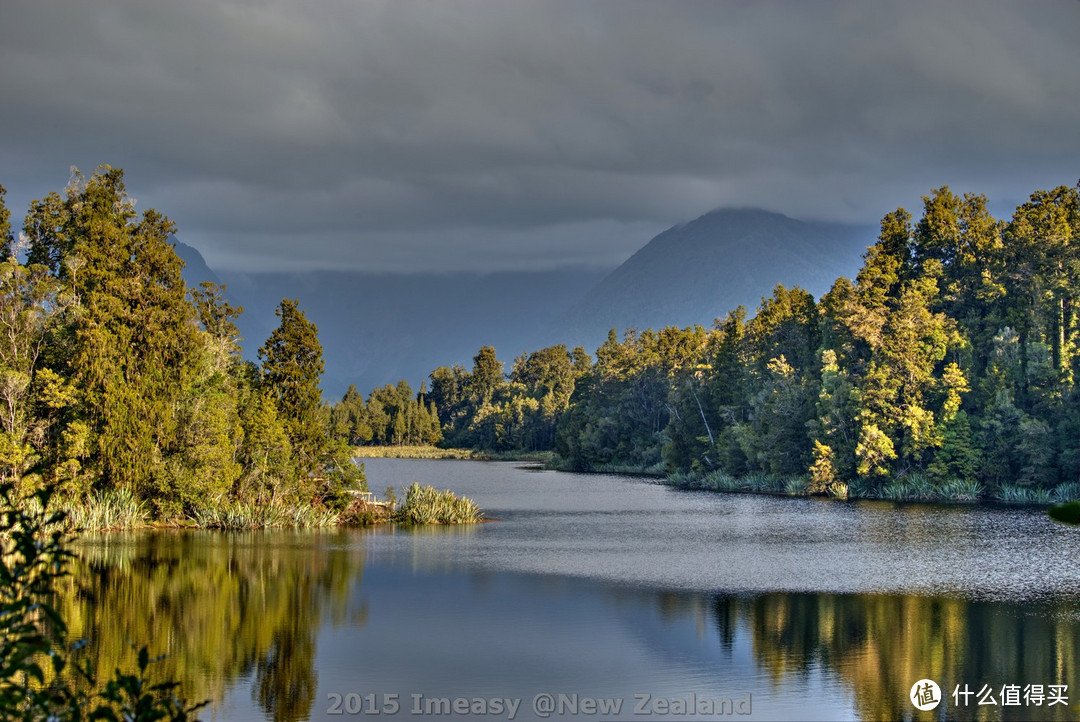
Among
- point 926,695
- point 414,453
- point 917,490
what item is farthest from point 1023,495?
point 414,453

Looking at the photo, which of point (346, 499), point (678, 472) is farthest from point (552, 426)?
point (346, 499)

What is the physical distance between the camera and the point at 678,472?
73.4 m

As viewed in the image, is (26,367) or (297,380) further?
(297,380)

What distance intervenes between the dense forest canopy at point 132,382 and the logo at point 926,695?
25.6 meters

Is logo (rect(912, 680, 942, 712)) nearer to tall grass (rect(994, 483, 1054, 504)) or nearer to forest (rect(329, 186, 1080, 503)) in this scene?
forest (rect(329, 186, 1080, 503))

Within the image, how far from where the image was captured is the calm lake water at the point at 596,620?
15.3m

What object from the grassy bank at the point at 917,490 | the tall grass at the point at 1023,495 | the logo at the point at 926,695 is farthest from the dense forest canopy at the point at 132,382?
the tall grass at the point at 1023,495

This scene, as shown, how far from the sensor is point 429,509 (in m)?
40.0

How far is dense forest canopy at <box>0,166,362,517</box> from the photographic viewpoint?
32.6m

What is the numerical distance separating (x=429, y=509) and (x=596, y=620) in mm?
19474

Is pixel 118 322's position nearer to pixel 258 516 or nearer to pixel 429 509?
pixel 258 516

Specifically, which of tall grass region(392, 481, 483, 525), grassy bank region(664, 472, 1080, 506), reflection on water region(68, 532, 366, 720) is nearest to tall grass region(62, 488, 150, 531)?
reflection on water region(68, 532, 366, 720)

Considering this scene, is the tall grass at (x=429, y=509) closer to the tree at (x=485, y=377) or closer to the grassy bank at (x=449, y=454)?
the grassy bank at (x=449, y=454)

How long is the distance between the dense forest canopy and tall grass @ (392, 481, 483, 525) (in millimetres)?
2878
